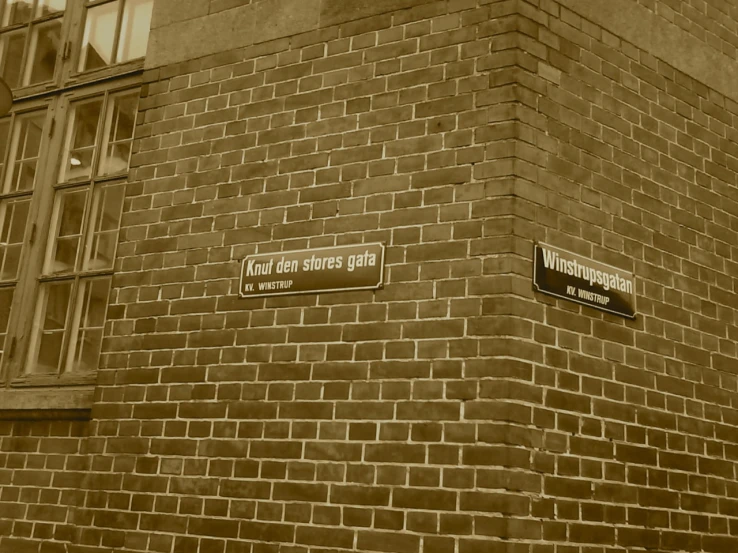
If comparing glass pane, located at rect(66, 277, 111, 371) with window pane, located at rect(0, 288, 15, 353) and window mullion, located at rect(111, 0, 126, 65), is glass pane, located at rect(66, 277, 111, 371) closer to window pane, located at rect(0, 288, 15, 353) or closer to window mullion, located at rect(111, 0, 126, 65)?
window pane, located at rect(0, 288, 15, 353)

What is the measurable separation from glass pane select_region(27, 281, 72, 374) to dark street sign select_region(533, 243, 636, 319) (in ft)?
10.6

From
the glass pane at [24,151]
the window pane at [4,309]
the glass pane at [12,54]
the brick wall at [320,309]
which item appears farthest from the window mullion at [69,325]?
the glass pane at [12,54]

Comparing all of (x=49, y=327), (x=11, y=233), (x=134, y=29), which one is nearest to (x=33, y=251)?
(x=11, y=233)

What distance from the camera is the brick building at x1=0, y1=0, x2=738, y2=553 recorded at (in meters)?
4.06

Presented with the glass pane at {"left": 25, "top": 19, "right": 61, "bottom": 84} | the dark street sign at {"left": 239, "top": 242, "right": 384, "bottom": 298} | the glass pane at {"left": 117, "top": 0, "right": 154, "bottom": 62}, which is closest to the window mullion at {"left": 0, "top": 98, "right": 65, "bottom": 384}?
the glass pane at {"left": 25, "top": 19, "right": 61, "bottom": 84}

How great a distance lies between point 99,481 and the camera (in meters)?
4.94

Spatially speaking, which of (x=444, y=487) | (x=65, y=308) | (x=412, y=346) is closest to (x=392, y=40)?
(x=412, y=346)

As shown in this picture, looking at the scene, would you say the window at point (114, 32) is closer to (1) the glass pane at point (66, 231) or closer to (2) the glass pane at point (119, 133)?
(2) the glass pane at point (119, 133)

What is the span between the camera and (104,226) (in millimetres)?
5848

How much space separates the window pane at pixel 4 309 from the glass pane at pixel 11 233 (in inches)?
3.9

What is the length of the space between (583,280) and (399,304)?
925 millimetres

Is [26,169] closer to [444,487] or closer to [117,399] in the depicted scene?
[117,399]

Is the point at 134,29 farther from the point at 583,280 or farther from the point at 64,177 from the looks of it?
the point at 583,280

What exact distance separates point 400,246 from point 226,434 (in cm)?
135
